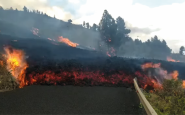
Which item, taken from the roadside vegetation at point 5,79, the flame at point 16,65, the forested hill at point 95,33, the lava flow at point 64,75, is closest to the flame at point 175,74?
the lava flow at point 64,75

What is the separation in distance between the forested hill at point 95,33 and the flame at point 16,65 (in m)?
63.5

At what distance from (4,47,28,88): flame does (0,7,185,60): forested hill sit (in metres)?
63.5

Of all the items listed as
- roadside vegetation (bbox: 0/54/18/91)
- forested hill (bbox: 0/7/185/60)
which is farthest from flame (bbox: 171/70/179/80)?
forested hill (bbox: 0/7/185/60)

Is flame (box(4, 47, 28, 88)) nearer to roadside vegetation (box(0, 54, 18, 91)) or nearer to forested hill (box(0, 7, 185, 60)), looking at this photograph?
roadside vegetation (box(0, 54, 18, 91))

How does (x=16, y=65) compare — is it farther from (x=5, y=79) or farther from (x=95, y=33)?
(x=95, y=33)

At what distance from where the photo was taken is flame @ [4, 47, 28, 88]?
1247 centimetres

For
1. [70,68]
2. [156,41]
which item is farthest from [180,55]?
[70,68]

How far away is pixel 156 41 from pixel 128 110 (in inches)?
5943

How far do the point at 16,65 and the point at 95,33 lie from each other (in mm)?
129131

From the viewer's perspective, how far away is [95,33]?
140m

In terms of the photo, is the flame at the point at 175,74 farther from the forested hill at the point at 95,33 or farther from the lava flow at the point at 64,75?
the forested hill at the point at 95,33

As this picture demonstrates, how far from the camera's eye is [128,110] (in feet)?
23.7

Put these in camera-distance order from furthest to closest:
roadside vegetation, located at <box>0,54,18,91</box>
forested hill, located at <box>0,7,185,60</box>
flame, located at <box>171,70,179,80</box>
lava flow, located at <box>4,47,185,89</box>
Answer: forested hill, located at <box>0,7,185,60</box>, flame, located at <box>171,70,179,80</box>, lava flow, located at <box>4,47,185,89</box>, roadside vegetation, located at <box>0,54,18,91</box>

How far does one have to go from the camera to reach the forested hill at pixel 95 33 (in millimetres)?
75938
